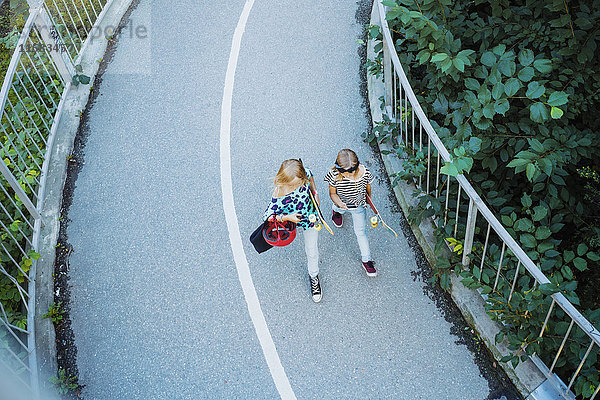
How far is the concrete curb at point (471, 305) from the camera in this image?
16.9 feet

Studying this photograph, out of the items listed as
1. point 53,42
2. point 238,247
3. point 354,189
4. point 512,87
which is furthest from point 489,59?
point 53,42

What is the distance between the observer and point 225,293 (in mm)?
6102

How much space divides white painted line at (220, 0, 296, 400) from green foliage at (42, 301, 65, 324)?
213 centimetres

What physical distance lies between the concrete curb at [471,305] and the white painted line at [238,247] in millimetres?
2120

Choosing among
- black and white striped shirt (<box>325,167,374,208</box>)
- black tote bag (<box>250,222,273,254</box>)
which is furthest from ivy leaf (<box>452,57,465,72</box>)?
black tote bag (<box>250,222,273,254</box>)

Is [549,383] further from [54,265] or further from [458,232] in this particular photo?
[54,265]

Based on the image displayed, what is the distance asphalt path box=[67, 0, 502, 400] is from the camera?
552 cm

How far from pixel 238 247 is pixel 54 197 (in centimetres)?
270

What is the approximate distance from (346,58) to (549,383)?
5.64 meters

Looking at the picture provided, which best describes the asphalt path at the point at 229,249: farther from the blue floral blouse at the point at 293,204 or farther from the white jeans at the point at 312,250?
the blue floral blouse at the point at 293,204

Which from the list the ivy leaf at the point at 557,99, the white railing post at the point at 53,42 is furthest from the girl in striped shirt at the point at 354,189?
the white railing post at the point at 53,42

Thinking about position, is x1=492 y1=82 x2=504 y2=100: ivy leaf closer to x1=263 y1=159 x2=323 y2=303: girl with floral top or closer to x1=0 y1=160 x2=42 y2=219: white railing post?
x1=263 y1=159 x2=323 y2=303: girl with floral top

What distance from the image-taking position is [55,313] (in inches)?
235

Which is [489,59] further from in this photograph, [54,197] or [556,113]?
[54,197]
